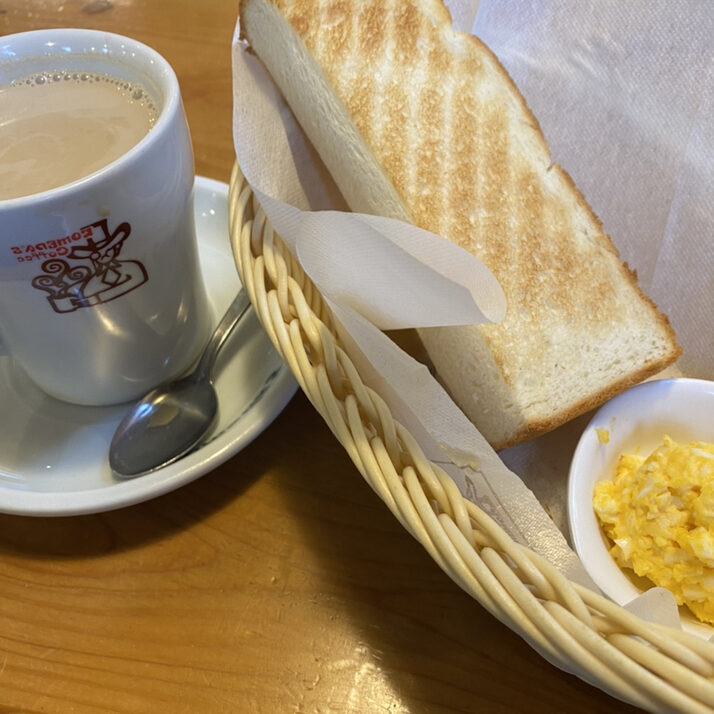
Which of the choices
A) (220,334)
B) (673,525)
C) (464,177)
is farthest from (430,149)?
(673,525)

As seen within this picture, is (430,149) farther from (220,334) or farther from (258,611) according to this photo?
(258,611)

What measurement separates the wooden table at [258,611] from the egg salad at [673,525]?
4.1 inches

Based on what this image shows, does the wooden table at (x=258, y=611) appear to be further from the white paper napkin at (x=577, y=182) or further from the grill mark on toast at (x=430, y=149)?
the grill mark on toast at (x=430, y=149)

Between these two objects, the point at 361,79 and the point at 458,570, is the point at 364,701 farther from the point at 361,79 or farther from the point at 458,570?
the point at 361,79

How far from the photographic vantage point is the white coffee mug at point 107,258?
1.59 ft

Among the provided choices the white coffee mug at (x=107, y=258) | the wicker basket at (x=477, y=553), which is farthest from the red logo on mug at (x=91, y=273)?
the wicker basket at (x=477, y=553)

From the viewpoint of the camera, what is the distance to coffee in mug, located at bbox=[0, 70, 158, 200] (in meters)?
0.56

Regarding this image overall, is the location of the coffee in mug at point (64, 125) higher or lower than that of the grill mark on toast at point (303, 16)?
lower

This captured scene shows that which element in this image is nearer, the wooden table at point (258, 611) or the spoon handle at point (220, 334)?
the wooden table at point (258, 611)

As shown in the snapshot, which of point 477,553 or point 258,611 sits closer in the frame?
point 477,553

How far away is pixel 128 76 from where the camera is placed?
2.00 feet

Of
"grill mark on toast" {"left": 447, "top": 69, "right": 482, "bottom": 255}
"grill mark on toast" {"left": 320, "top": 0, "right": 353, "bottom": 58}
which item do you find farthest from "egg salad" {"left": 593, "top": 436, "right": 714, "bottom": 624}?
"grill mark on toast" {"left": 320, "top": 0, "right": 353, "bottom": 58}

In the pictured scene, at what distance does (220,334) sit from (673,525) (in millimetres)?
455

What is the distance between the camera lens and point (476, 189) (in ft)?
2.13
